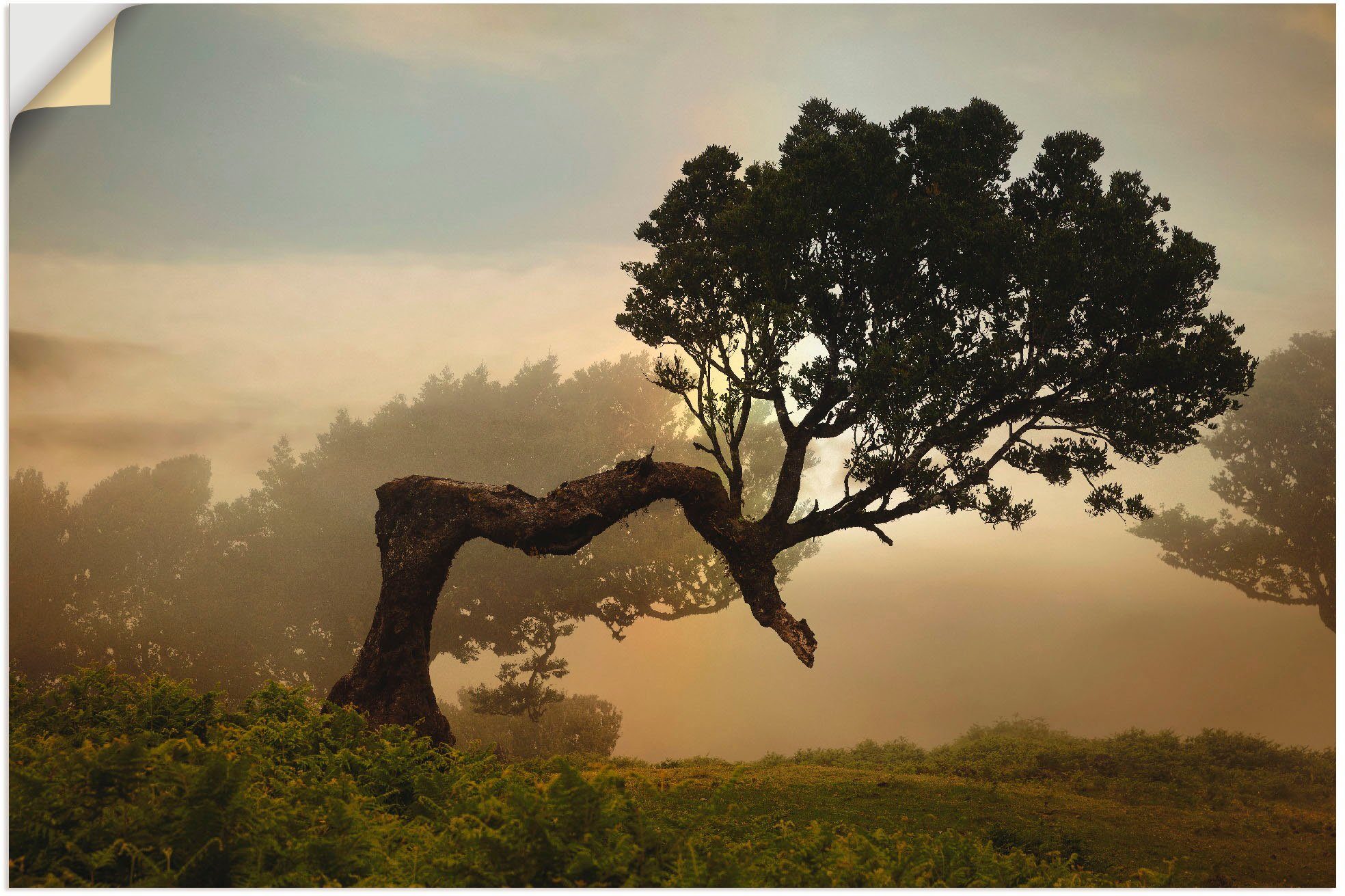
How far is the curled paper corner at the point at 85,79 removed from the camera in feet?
36.8

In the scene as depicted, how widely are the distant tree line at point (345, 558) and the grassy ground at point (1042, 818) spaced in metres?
9.20

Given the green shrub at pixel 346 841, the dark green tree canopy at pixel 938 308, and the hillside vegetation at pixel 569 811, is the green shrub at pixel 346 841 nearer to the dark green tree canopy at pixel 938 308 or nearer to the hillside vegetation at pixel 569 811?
the hillside vegetation at pixel 569 811

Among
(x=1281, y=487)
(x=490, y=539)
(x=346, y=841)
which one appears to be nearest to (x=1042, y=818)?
(x=490, y=539)

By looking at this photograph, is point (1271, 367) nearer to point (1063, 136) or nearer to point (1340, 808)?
point (1063, 136)

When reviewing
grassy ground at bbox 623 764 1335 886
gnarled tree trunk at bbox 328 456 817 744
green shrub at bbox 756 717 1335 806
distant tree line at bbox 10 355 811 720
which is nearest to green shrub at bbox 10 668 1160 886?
grassy ground at bbox 623 764 1335 886

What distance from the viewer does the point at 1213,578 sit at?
2162cm

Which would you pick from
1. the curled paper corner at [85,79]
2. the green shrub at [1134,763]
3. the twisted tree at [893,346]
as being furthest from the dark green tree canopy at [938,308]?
the curled paper corner at [85,79]

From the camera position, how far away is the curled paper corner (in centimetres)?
1120

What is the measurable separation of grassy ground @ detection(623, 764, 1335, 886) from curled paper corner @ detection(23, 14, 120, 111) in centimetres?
1061

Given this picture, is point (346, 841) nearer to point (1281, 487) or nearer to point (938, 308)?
point (938, 308)

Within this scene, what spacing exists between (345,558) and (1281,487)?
22388mm

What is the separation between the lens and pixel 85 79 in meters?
11.2

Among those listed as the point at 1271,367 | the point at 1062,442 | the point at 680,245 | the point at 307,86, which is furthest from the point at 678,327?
the point at 1271,367

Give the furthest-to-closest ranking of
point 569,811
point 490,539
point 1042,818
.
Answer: point 490,539 → point 1042,818 → point 569,811
